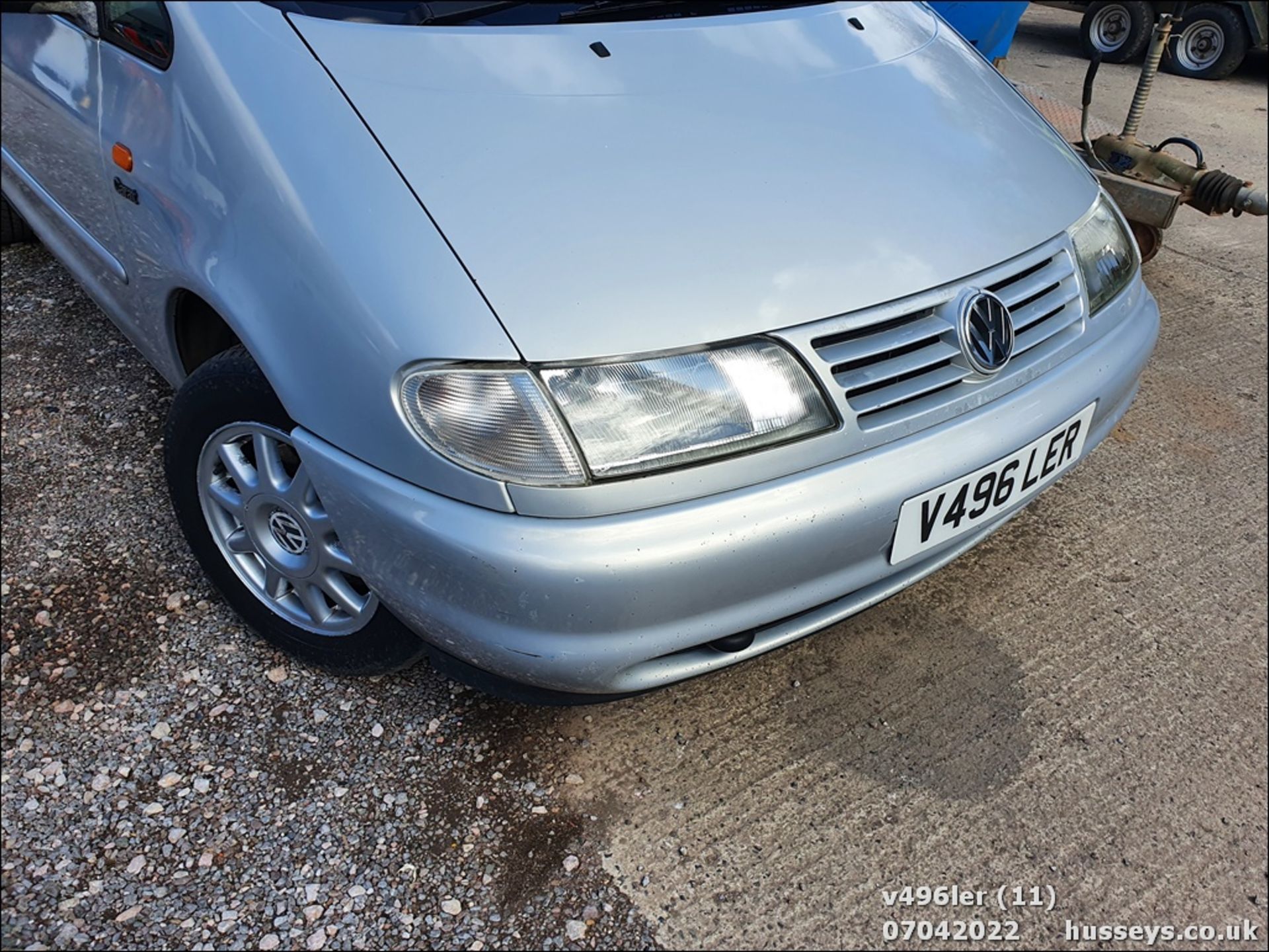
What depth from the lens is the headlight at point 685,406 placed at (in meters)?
1.37

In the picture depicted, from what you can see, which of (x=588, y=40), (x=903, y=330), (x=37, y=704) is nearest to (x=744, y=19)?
(x=588, y=40)

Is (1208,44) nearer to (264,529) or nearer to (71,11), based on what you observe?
(71,11)

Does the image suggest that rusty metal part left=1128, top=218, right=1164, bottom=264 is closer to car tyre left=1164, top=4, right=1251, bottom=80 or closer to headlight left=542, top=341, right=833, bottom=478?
headlight left=542, top=341, right=833, bottom=478

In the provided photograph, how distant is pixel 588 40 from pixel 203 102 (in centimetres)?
68

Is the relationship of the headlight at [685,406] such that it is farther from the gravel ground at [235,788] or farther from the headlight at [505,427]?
the gravel ground at [235,788]

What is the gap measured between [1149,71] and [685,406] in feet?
11.4

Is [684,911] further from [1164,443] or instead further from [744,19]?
[1164,443]

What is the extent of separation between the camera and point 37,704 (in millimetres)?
1861

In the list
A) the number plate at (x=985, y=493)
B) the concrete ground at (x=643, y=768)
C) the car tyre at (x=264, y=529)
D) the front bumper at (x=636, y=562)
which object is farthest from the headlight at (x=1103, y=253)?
the car tyre at (x=264, y=529)

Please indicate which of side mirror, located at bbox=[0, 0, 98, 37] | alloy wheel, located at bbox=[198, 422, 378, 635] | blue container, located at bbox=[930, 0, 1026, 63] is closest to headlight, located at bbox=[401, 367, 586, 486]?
alloy wheel, located at bbox=[198, 422, 378, 635]

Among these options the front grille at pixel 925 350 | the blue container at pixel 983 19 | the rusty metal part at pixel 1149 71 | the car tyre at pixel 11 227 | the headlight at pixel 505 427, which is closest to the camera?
the headlight at pixel 505 427

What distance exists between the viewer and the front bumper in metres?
1.36

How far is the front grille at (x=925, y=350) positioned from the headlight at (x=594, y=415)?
0.46ft

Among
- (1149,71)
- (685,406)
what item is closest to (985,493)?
(685,406)
